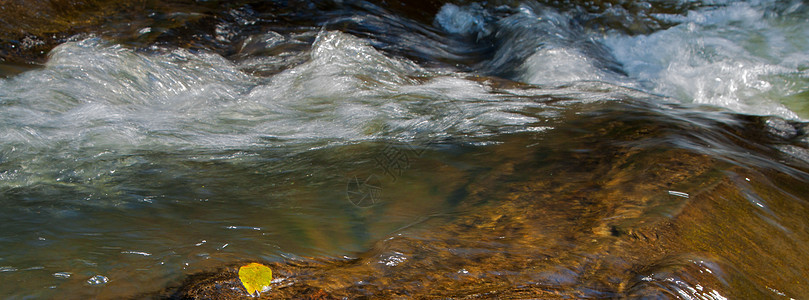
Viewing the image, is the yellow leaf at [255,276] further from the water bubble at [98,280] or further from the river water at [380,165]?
the water bubble at [98,280]

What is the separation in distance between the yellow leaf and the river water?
0.05 meters

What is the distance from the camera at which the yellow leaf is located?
1769mm

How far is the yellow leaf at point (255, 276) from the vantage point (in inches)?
69.6

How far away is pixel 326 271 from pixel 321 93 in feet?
8.90

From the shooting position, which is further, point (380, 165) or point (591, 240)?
point (380, 165)

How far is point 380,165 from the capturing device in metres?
2.97

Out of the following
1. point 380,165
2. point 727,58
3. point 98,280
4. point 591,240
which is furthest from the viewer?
point 727,58

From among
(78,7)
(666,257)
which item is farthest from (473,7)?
(666,257)

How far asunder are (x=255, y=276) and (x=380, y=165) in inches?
48.7

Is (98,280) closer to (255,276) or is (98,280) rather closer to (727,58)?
(255,276)

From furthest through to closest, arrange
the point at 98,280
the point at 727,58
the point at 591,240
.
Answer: the point at 727,58
the point at 591,240
the point at 98,280

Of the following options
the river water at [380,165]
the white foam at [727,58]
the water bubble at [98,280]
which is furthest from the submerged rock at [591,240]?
the white foam at [727,58]

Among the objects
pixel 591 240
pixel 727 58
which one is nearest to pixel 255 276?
pixel 591 240

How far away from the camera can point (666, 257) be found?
1960 millimetres
